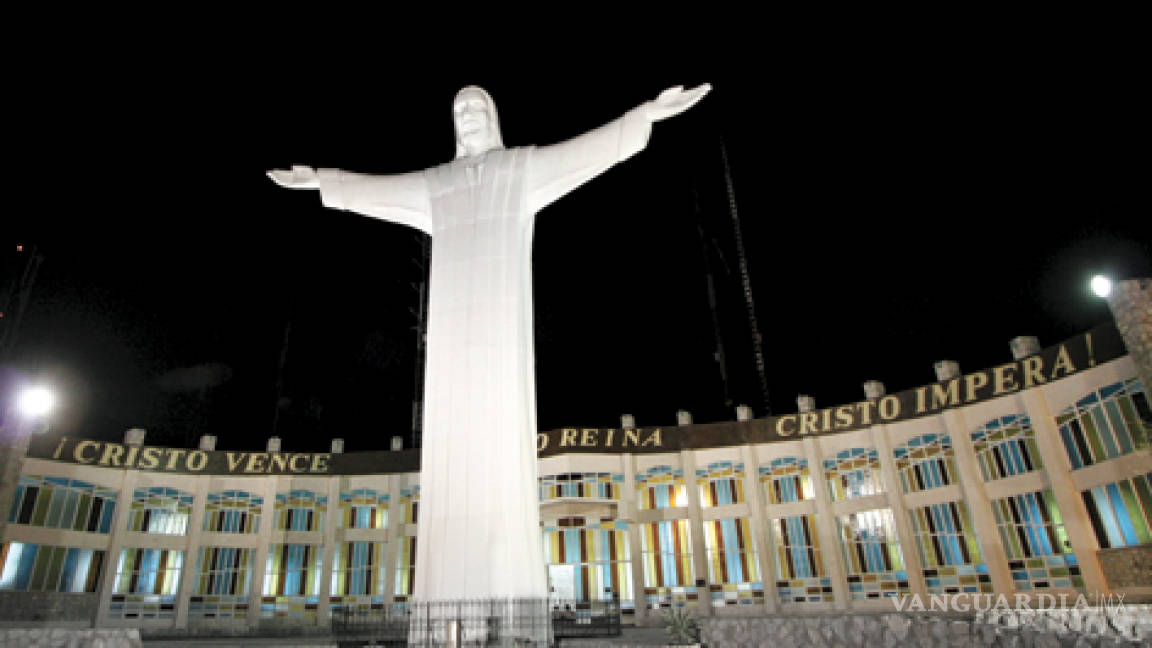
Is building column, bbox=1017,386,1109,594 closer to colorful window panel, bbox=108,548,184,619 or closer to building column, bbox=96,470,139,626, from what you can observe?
colorful window panel, bbox=108,548,184,619

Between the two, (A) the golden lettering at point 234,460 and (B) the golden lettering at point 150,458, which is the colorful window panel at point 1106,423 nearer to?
(A) the golden lettering at point 234,460

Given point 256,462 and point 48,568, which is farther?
point 256,462

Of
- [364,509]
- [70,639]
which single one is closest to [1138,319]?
[70,639]

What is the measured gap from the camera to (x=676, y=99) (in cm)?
1177

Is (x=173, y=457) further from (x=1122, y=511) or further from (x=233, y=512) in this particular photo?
(x=1122, y=511)

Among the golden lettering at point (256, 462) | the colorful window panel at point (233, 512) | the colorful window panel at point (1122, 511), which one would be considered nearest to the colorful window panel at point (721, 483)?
the colorful window panel at point (1122, 511)

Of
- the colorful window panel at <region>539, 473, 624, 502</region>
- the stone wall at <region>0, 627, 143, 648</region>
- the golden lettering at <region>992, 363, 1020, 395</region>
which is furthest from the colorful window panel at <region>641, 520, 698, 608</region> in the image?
the stone wall at <region>0, 627, 143, 648</region>

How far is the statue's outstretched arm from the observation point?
38.7 ft

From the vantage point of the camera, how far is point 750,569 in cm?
2775

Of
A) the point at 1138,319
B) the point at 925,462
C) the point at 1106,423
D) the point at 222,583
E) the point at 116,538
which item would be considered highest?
the point at 1138,319

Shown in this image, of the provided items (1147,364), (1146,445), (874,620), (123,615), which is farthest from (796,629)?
(123,615)

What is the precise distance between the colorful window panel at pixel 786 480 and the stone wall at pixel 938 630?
15750 mm

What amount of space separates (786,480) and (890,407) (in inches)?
213

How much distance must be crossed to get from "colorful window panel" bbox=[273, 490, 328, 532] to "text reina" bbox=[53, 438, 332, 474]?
1.24 meters
